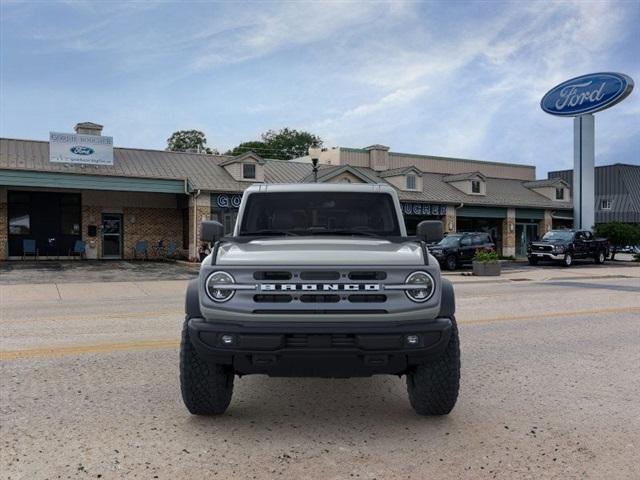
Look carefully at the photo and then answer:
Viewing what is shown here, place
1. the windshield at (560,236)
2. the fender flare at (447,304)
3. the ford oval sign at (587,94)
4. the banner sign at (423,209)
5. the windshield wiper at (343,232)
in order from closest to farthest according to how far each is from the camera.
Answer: the fender flare at (447,304) → the windshield wiper at (343,232) → the windshield at (560,236) → the ford oval sign at (587,94) → the banner sign at (423,209)

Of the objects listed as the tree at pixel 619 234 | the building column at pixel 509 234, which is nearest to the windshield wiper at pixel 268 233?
the tree at pixel 619 234

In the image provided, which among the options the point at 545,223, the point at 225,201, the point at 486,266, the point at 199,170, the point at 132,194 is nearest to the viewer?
the point at 486,266

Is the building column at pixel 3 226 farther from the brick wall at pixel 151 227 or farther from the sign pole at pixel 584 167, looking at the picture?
the sign pole at pixel 584 167

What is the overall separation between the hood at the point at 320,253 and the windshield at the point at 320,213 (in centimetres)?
71

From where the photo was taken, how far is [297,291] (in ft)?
13.2

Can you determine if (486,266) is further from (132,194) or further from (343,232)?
(343,232)

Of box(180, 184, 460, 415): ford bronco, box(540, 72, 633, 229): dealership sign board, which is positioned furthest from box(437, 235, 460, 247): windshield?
box(180, 184, 460, 415): ford bronco

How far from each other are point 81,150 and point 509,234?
26543 millimetres

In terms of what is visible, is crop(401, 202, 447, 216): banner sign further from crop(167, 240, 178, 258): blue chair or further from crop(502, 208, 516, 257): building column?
crop(167, 240, 178, 258): blue chair

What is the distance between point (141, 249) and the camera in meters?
30.1

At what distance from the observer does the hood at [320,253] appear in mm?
4125

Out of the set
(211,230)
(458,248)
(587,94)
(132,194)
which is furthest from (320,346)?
(587,94)

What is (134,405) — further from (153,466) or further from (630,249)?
(630,249)

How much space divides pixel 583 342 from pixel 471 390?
11.4 ft
